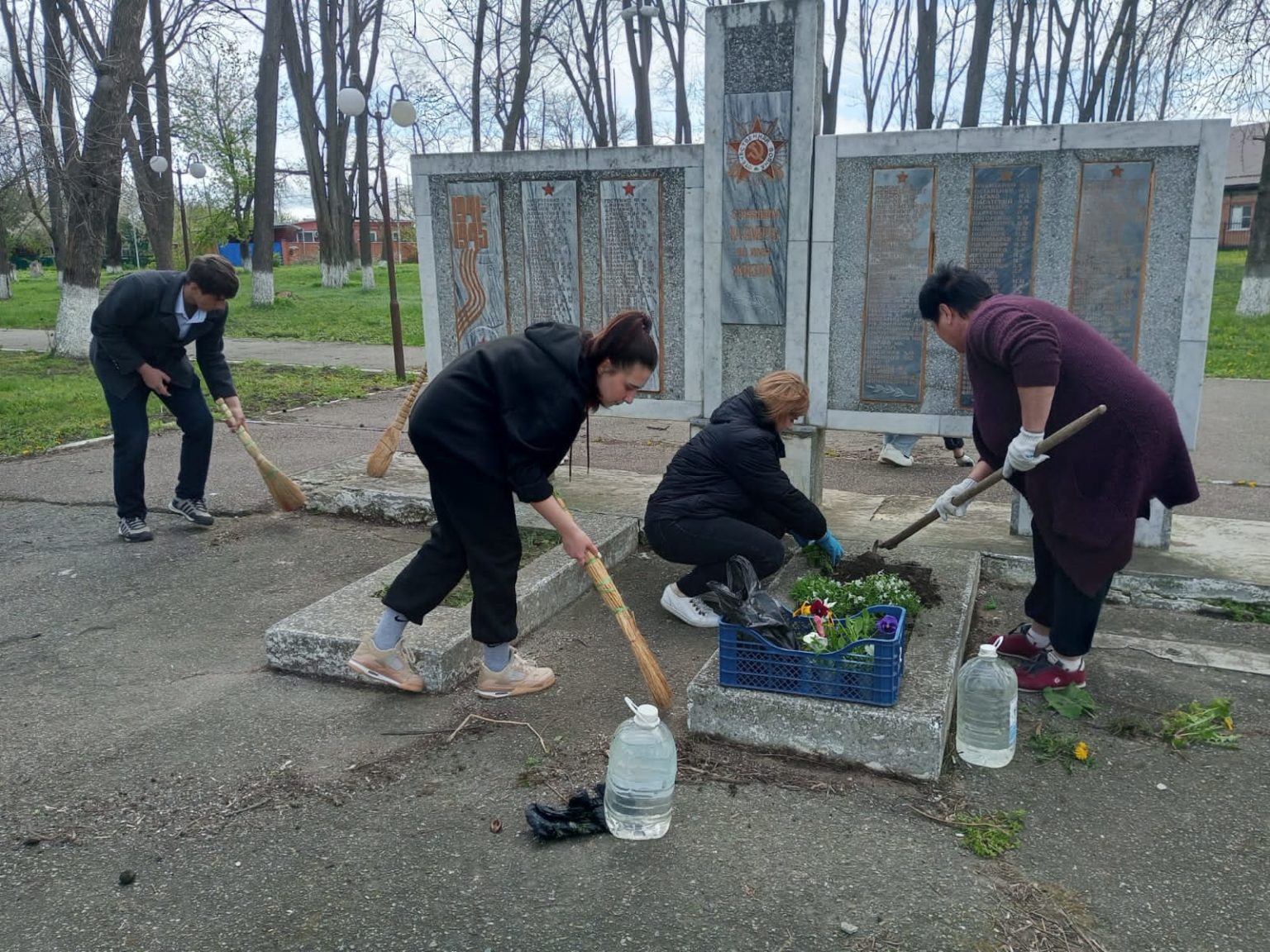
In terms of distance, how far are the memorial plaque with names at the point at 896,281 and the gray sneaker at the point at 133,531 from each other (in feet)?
14.4

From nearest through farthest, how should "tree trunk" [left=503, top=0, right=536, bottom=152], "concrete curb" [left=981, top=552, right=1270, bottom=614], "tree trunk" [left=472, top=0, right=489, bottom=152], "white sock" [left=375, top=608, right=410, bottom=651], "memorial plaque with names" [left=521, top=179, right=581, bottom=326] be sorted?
"white sock" [left=375, top=608, right=410, bottom=651] < "concrete curb" [left=981, top=552, right=1270, bottom=614] < "memorial plaque with names" [left=521, top=179, right=581, bottom=326] < "tree trunk" [left=503, top=0, right=536, bottom=152] < "tree trunk" [left=472, top=0, right=489, bottom=152]

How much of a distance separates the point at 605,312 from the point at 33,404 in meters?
7.65

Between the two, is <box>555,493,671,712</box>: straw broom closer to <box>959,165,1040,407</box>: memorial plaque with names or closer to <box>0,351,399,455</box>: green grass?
<box>959,165,1040,407</box>: memorial plaque with names

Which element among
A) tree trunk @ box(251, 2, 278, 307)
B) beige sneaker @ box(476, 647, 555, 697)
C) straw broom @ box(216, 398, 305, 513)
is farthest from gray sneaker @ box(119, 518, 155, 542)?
tree trunk @ box(251, 2, 278, 307)

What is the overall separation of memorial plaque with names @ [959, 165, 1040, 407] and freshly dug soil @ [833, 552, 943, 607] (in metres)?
1.18

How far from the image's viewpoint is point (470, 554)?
3654 millimetres

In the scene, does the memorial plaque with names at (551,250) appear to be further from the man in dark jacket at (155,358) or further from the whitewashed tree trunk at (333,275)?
the whitewashed tree trunk at (333,275)

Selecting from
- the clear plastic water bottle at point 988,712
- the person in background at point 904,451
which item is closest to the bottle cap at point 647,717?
the clear plastic water bottle at point 988,712

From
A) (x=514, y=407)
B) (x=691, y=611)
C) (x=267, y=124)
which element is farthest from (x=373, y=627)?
(x=267, y=124)

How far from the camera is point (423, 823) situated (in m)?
3.05

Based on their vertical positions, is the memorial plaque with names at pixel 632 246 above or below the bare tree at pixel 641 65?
below

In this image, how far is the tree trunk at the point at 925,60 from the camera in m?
22.0

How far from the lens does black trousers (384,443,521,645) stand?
11.7 feet

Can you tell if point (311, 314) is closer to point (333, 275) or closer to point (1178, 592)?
point (333, 275)
